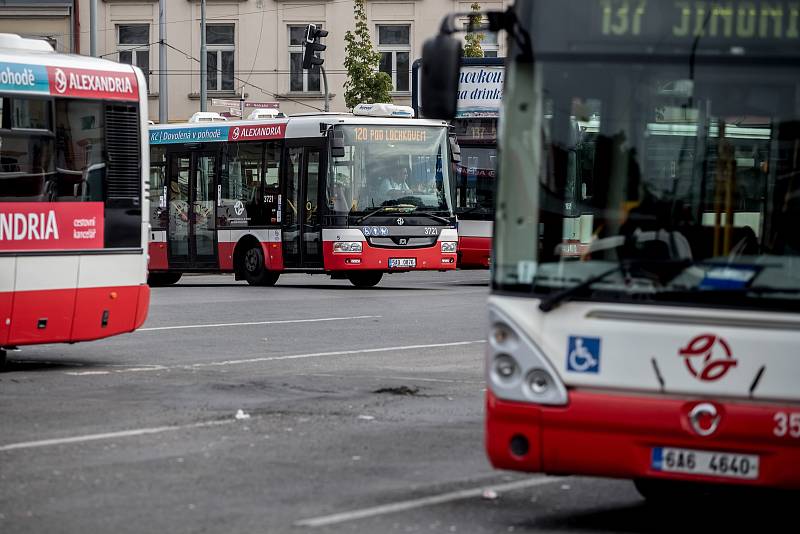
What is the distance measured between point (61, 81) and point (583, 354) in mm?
8563

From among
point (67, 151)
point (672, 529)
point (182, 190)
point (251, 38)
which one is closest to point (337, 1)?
point (251, 38)

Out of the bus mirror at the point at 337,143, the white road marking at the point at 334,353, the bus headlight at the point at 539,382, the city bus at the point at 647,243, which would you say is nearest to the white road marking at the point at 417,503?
the city bus at the point at 647,243

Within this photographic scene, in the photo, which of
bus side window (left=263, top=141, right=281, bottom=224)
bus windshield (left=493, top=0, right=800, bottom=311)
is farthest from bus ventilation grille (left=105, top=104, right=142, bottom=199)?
bus side window (left=263, top=141, right=281, bottom=224)

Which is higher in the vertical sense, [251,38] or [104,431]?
[251,38]

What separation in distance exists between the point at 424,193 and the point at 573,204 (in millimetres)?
20174

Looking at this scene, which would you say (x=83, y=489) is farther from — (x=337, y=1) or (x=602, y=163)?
(x=337, y=1)

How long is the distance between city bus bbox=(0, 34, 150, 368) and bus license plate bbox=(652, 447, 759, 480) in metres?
8.06

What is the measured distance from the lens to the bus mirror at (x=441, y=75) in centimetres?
791

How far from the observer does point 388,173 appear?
28.3 meters

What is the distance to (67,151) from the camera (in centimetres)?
1495

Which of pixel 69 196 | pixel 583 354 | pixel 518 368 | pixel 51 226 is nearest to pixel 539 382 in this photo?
pixel 518 368

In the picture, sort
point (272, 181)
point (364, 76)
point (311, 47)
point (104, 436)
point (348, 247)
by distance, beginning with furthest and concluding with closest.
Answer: point (364, 76), point (311, 47), point (272, 181), point (348, 247), point (104, 436)

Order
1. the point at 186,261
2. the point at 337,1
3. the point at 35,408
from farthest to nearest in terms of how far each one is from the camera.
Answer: the point at 337,1 → the point at 186,261 → the point at 35,408

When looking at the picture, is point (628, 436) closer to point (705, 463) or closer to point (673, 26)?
point (705, 463)
